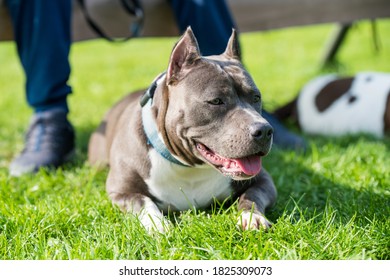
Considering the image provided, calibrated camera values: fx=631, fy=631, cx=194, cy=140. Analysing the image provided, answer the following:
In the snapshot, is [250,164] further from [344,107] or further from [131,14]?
[344,107]

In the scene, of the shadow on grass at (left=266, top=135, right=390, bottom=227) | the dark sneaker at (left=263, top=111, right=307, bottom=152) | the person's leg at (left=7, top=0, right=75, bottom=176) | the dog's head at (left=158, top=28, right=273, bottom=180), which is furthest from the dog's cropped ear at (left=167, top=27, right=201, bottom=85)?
the dark sneaker at (left=263, top=111, right=307, bottom=152)

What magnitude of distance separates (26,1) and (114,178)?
1.33 metres

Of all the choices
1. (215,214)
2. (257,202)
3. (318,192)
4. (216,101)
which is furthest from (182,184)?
(318,192)

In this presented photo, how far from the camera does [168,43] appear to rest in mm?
10070

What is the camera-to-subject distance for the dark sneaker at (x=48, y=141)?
349cm

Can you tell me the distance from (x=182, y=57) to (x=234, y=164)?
476mm

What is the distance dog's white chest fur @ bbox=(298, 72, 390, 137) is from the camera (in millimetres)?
4277

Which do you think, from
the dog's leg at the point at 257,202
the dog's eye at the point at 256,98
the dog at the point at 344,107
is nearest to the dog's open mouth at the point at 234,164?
the dog's leg at the point at 257,202

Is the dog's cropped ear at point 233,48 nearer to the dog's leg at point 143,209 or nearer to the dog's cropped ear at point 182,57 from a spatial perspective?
the dog's cropped ear at point 182,57

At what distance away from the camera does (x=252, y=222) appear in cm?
237

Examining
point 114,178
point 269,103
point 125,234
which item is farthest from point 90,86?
point 125,234

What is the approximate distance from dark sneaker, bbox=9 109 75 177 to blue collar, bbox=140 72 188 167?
39.1 inches

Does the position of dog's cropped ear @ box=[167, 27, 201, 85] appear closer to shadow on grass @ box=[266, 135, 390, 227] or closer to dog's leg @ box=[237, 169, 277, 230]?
dog's leg @ box=[237, 169, 277, 230]

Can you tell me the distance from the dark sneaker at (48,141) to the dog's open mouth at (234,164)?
1.33 meters
